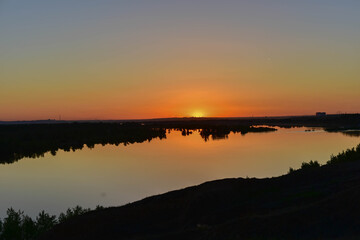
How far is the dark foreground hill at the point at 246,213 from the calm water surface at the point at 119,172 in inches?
296

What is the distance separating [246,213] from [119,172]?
21.1 m

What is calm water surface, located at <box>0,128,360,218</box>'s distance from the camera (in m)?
23.6

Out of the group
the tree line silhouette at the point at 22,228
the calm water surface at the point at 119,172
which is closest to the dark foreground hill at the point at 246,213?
the tree line silhouette at the point at 22,228

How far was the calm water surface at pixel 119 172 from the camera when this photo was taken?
23578 mm

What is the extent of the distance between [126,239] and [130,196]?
11.1 m

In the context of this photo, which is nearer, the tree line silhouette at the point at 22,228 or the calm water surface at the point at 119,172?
the tree line silhouette at the point at 22,228

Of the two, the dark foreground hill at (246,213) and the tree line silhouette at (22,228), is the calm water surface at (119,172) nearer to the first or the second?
the tree line silhouette at (22,228)

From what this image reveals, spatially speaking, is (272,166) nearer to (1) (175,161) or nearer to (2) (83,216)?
(1) (175,161)

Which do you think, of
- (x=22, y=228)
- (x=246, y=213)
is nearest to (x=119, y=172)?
(x=22, y=228)

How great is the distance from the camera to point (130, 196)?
23766 millimetres

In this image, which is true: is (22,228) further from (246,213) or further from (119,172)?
(119,172)

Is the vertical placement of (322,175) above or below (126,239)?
above

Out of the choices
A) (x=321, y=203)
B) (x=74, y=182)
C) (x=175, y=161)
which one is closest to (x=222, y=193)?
(x=321, y=203)

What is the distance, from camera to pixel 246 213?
13344 millimetres
